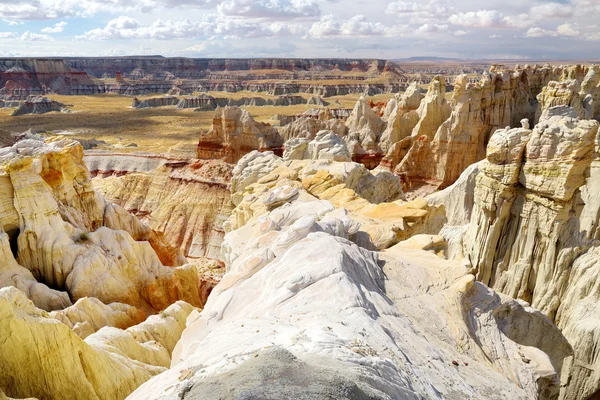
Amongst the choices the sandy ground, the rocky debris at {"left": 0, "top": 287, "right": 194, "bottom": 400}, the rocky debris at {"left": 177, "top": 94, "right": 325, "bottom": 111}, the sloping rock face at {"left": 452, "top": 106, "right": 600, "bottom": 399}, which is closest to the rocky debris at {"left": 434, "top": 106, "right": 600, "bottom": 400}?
the sloping rock face at {"left": 452, "top": 106, "right": 600, "bottom": 399}

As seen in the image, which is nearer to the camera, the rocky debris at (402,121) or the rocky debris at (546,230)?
the rocky debris at (546,230)

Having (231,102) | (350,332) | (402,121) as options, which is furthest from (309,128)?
(231,102)

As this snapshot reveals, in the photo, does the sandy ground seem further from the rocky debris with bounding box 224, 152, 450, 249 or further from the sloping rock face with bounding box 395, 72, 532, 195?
the rocky debris with bounding box 224, 152, 450, 249

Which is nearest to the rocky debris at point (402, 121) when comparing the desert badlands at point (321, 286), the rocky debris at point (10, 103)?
the desert badlands at point (321, 286)

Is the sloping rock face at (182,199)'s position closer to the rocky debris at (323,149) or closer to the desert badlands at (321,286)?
the desert badlands at (321,286)

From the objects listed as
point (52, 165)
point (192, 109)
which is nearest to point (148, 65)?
point (192, 109)
